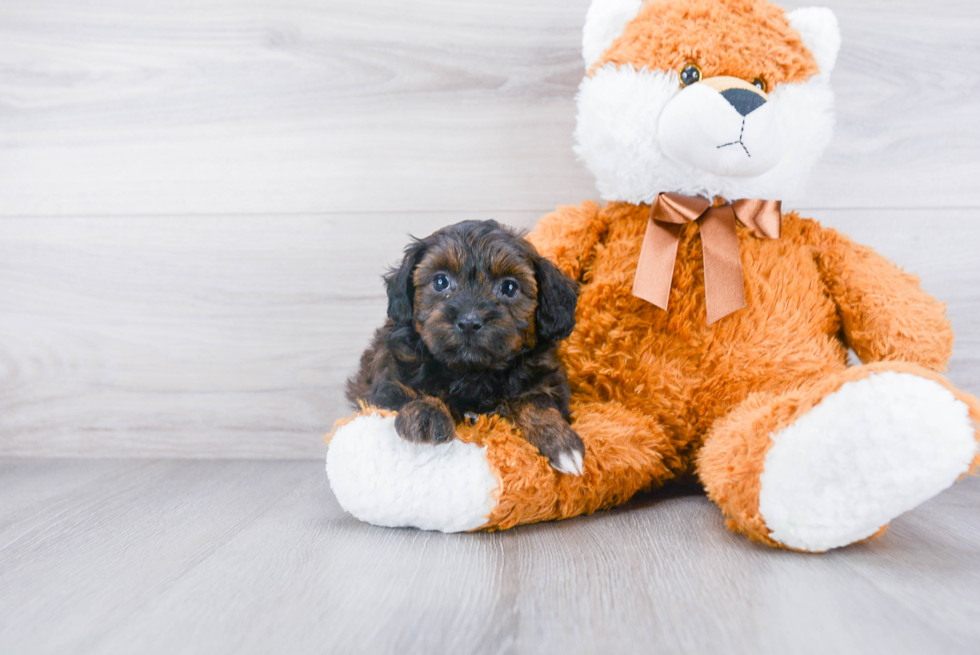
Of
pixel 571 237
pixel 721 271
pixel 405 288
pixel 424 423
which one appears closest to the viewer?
pixel 424 423

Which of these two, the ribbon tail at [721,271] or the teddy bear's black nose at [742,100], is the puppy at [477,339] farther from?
the teddy bear's black nose at [742,100]

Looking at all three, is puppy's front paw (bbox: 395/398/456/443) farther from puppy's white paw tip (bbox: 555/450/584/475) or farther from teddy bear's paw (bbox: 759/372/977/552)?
teddy bear's paw (bbox: 759/372/977/552)

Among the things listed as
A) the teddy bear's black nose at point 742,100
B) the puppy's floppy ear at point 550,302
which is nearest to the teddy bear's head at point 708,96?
the teddy bear's black nose at point 742,100

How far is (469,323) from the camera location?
3.48ft

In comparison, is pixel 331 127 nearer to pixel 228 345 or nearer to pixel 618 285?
pixel 228 345

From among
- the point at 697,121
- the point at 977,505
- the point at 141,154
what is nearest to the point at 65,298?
the point at 141,154

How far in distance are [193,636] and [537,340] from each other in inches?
27.5

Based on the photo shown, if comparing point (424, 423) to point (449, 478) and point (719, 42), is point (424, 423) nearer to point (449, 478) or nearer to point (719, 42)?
point (449, 478)

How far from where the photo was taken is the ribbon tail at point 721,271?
126cm

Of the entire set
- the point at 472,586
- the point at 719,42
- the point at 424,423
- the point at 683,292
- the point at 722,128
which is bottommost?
the point at 472,586

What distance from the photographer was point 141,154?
5.80 ft

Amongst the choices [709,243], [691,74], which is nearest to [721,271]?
[709,243]

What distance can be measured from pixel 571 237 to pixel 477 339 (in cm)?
43

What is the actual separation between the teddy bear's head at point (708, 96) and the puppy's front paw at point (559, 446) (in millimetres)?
537
